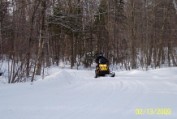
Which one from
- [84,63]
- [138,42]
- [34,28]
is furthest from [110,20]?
[34,28]

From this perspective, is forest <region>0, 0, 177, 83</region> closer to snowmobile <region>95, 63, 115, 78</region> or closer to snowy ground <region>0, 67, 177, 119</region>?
snowmobile <region>95, 63, 115, 78</region>

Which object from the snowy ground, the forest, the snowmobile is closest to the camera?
the snowy ground
